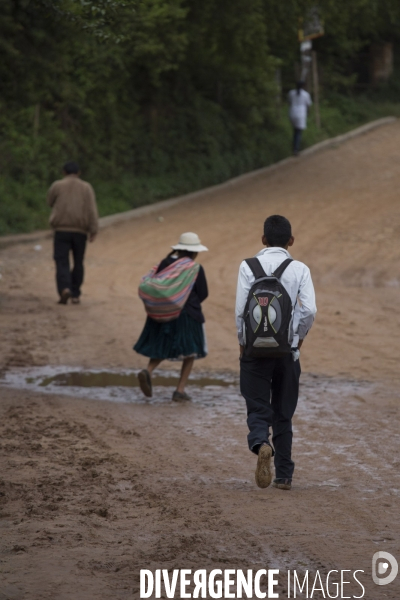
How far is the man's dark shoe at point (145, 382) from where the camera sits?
29.4 ft

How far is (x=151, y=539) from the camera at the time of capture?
5133 millimetres

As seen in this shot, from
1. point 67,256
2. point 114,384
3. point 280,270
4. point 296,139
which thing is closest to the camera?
point 280,270

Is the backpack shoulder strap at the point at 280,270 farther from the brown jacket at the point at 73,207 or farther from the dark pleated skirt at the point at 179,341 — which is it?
the brown jacket at the point at 73,207

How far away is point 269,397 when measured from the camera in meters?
6.32

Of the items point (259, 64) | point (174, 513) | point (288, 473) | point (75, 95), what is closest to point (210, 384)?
point (288, 473)

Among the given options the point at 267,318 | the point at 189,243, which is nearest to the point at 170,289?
the point at 189,243

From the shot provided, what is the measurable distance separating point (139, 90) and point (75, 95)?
3311 mm

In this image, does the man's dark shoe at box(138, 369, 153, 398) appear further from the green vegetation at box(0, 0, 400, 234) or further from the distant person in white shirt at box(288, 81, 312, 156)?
the distant person in white shirt at box(288, 81, 312, 156)

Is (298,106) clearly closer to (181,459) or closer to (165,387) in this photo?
(165,387)

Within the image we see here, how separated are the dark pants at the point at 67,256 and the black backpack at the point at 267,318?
27.8 ft

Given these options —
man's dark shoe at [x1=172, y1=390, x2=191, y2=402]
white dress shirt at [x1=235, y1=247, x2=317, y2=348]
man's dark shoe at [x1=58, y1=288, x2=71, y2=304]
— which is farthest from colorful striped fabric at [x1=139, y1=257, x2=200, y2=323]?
man's dark shoe at [x1=58, y1=288, x2=71, y2=304]

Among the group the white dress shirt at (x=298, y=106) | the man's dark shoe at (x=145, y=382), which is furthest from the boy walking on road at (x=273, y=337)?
the white dress shirt at (x=298, y=106)

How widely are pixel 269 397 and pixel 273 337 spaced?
0.54 metres

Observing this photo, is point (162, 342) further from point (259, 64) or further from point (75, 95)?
point (259, 64)
